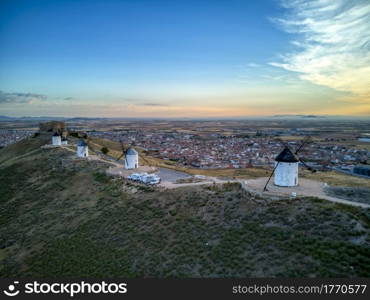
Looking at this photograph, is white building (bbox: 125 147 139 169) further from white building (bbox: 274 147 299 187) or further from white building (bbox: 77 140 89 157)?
white building (bbox: 274 147 299 187)

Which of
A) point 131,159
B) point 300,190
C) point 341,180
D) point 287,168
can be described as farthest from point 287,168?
point 131,159

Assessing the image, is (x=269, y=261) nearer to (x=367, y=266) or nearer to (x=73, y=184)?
(x=367, y=266)

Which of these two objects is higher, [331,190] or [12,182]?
[331,190]

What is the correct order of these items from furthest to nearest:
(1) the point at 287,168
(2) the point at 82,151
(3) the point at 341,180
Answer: (2) the point at 82,151 < (3) the point at 341,180 < (1) the point at 287,168

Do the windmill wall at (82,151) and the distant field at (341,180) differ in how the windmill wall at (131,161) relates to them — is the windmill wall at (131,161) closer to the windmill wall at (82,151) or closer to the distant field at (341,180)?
the windmill wall at (82,151)

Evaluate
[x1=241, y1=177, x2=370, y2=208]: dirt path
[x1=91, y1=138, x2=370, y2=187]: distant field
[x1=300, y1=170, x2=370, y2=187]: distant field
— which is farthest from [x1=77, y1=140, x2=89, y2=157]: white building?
[x1=300, y1=170, x2=370, y2=187]: distant field

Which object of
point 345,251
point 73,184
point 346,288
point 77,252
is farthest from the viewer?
point 73,184

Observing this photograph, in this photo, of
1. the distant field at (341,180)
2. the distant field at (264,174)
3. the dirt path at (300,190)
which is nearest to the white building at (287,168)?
the dirt path at (300,190)

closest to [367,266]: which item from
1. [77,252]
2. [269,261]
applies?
[269,261]

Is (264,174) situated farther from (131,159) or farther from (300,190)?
(131,159)
